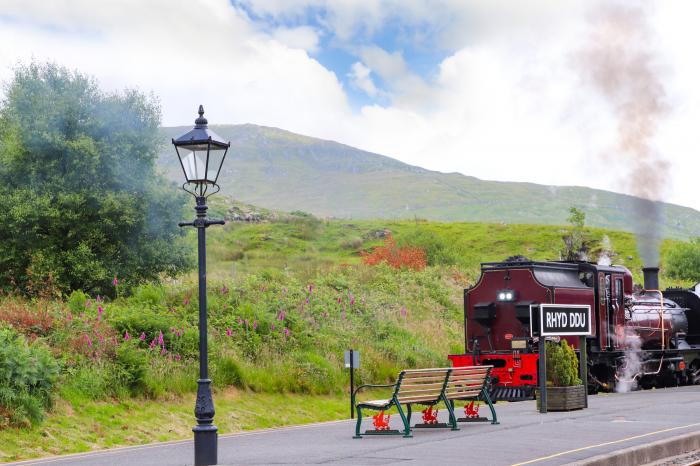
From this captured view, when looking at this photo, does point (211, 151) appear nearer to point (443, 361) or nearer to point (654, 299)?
point (443, 361)

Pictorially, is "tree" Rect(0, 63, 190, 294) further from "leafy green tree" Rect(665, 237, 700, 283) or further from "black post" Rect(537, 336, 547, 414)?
"leafy green tree" Rect(665, 237, 700, 283)

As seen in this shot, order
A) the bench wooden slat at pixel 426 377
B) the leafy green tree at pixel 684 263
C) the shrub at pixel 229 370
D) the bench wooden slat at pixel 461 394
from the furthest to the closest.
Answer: the leafy green tree at pixel 684 263
the shrub at pixel 229 370
the bench wooden slat at pixel 461 394
the bench wooden slat at pixel 426 377

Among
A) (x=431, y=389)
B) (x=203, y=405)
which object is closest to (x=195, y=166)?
(x=203, y=405)

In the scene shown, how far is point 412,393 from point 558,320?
18.1ft

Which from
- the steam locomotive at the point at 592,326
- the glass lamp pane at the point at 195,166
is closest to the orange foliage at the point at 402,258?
the steam locomotive at the point at 592,326

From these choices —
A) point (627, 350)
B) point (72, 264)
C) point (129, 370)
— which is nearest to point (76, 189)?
point (72, 264)

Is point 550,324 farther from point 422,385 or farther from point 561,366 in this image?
point 422,385

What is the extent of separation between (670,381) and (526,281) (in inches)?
341

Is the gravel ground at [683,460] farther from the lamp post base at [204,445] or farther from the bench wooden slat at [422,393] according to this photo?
the lamp post base at [204,445]

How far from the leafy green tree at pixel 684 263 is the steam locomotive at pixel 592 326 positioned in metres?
48.3

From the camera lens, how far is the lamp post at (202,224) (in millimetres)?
13102

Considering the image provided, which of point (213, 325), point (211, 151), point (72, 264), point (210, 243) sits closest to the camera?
point (211, 151)

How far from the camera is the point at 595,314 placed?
27.4 m

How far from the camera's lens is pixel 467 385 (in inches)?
717
